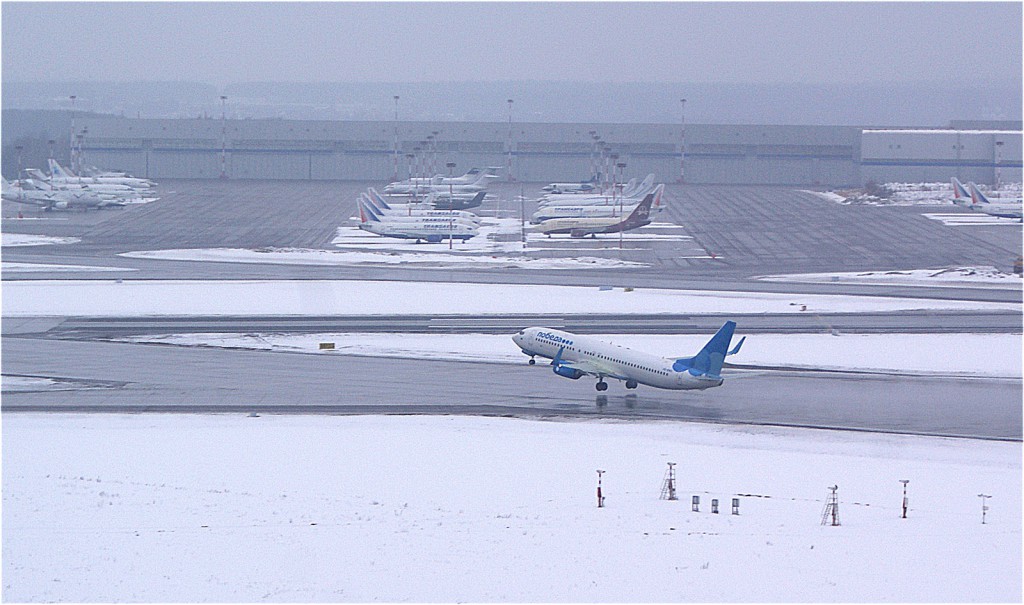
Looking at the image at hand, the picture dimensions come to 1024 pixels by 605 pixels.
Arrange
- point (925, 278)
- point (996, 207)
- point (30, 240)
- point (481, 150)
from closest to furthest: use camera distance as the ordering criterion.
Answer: point (925, 278), point (30, 240), point (996, 207), point (481, 150)

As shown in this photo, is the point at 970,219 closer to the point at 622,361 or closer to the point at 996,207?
the point at 996,207

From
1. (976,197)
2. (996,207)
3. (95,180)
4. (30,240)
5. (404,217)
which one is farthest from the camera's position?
(95,180)

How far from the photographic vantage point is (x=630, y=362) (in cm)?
4422

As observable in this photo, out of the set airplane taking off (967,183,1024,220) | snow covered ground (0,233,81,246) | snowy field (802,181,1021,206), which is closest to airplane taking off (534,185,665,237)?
airplane taking off (967,183,1024,220)

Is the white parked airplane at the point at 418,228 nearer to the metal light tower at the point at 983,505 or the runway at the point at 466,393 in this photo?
the runway at the point at 466,393

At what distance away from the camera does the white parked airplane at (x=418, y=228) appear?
3903 inches

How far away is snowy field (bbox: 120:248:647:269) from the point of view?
84.4 meters

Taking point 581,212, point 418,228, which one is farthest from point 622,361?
point 581,212

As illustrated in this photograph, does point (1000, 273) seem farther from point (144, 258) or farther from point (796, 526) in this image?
point (144, 258)

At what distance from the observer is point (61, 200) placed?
12269 cm

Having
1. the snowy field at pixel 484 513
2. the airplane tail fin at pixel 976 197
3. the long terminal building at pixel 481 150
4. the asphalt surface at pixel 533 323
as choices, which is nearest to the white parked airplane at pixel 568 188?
the long terminal building at pixel 481 150

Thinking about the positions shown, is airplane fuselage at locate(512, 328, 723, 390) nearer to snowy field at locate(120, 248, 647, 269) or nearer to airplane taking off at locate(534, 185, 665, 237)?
snowy field at locate(120, 248, 647, 269)

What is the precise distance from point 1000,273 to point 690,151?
92816mm

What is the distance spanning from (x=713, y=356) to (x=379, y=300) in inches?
1168
